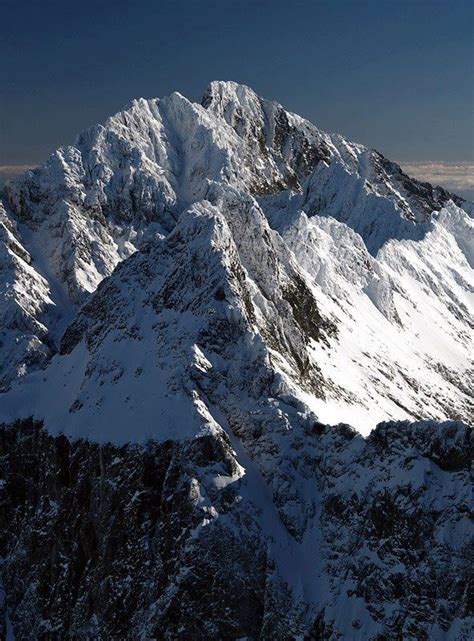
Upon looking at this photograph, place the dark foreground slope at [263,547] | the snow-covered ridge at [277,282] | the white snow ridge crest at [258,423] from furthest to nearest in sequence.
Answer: the snow-covered ridge at [277,282] < the white snow ridge crest at [258,423] < the dark foreground slope at [263,547]

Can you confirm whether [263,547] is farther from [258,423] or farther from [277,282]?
[277,282]

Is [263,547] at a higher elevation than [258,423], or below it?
below

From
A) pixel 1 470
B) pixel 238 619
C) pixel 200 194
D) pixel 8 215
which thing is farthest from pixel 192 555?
pixel 200 194

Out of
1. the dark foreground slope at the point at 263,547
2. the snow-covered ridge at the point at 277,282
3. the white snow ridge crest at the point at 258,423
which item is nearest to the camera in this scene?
the dark foreground slope at the point at 263,547

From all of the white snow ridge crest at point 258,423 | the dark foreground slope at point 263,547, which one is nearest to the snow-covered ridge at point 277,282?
the white snow ridge crest at point 258,423

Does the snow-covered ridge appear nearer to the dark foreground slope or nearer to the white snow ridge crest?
the white snow ridge crest

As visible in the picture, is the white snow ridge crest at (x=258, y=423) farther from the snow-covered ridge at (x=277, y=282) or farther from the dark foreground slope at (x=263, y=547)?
the snow-covered ridge at (x=277, y=282)

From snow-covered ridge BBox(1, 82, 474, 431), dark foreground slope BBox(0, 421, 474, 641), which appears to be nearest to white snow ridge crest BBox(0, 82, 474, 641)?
dark foreground slope BBox(0, 421, 474, 641)

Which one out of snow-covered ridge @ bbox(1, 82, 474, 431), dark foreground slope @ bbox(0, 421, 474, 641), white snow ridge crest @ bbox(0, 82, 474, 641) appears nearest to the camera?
dark foreground slope @ bbox(0, 421, 474, 641)

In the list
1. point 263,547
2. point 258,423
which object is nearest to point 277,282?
point 258,423

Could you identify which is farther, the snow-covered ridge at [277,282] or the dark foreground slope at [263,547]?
the snow-covered ridge at [277,282]
